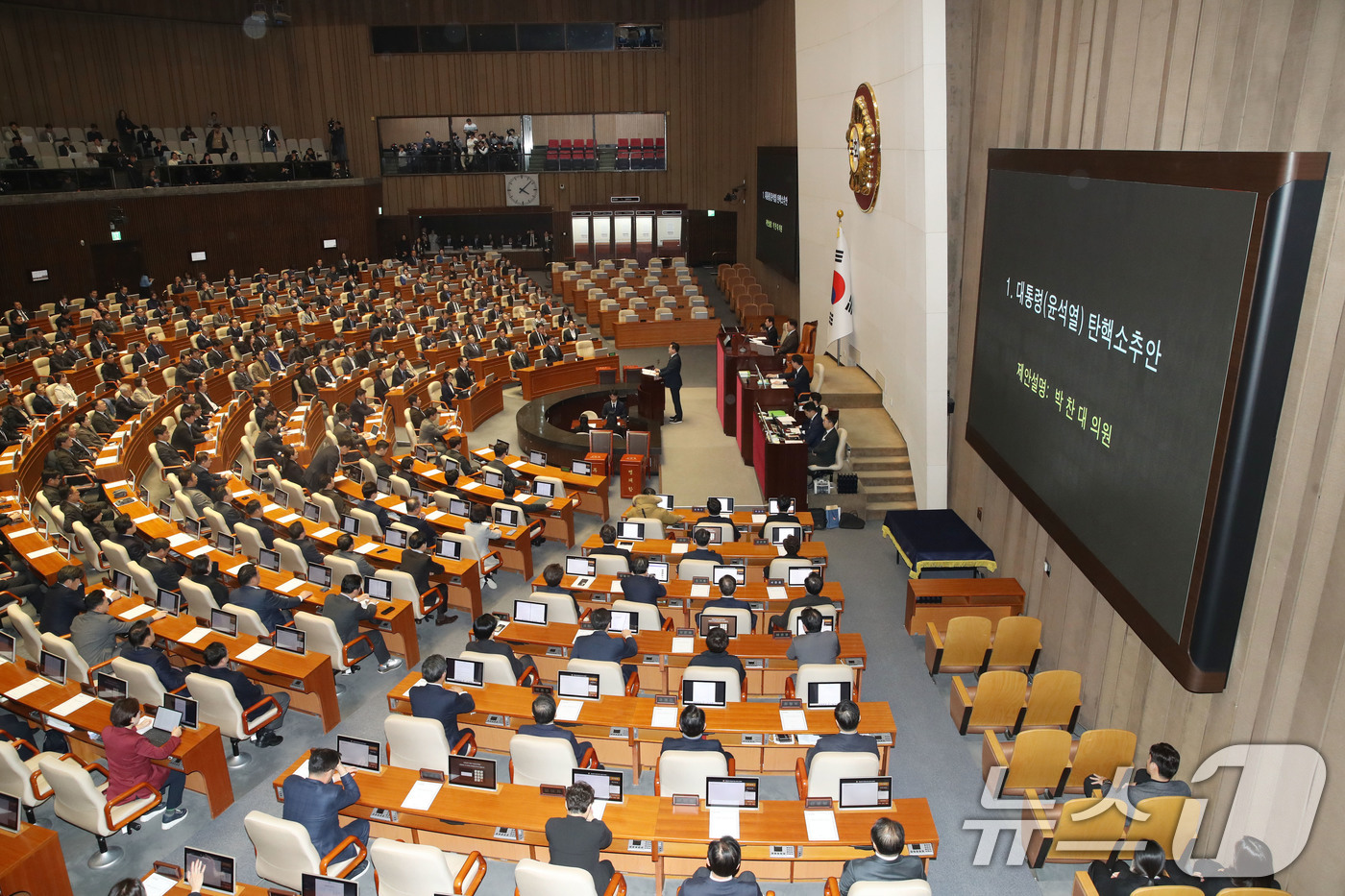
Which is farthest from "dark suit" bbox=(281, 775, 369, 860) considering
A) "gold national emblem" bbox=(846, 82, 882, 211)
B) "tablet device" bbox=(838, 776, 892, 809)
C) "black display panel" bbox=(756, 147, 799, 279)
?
"black display panel" bbox=(756, 147, 799, 279)

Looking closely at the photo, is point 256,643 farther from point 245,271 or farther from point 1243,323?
point 245,271


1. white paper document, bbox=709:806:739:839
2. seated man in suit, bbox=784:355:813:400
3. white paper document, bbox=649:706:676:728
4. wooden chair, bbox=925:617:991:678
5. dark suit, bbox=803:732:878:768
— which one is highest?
seated man in suit, bbox=784:355:813:400

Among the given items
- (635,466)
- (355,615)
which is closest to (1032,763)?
(355,615)

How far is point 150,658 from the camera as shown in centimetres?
748

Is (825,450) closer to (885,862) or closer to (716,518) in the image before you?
(716,518)

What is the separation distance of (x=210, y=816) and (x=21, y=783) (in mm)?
1303

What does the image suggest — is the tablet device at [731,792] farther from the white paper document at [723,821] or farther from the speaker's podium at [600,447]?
the speaker's podium at [600,447]

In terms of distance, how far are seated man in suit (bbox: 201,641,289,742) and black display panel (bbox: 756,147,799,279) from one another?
17.0 meters

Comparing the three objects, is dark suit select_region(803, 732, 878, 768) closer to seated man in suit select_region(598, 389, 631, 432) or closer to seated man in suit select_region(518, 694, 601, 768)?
seated man in suit select_region(518, 694, 601, 768)

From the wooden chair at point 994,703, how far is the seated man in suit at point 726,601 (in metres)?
2.18

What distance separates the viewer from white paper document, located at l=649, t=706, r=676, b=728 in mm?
6836

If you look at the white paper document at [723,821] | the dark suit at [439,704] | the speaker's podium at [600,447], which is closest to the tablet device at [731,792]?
the white paper document at [723,821]

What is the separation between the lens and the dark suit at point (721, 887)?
4.88 meters

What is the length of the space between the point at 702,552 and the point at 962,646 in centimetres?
292
